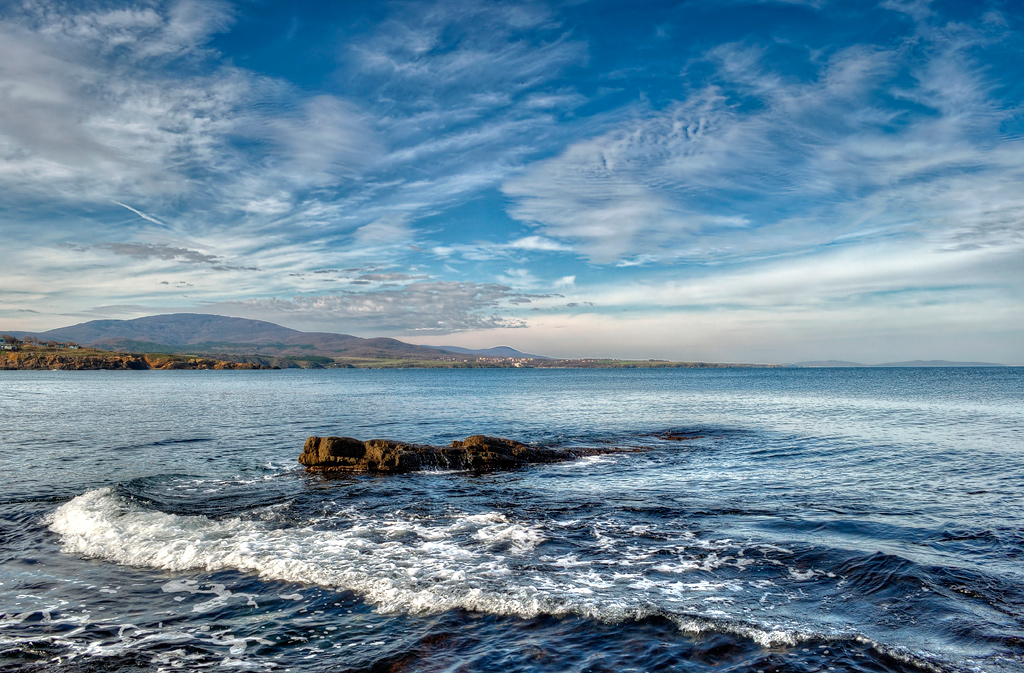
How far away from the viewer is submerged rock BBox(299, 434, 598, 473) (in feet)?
86.3

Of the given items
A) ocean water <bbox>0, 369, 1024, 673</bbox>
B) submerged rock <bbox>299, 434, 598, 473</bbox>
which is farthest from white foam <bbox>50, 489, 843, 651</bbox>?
submerged rock <bbox>299, 434, 598, 473</bbox>

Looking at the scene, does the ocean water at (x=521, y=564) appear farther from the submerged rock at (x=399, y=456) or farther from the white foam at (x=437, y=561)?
the submerged rock at (x=399, y=456)

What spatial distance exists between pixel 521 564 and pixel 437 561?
2.14 m

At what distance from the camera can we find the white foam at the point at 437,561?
35.5ft

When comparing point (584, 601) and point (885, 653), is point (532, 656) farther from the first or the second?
point (885, 653)

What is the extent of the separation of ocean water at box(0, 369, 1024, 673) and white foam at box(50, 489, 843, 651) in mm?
81

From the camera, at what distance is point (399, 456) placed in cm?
2639

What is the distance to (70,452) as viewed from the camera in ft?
97.5

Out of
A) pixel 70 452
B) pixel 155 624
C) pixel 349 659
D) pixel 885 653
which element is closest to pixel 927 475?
pixel 885 653

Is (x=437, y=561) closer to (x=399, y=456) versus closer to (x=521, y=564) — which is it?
(x=521, y=564)

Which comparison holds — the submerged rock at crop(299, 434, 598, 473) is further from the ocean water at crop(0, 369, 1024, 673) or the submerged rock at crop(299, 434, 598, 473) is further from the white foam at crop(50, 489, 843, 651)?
the white foam at crop(50, 489, 843, 651)

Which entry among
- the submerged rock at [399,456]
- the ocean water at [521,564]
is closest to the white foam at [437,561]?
the ocean water at [521,564]

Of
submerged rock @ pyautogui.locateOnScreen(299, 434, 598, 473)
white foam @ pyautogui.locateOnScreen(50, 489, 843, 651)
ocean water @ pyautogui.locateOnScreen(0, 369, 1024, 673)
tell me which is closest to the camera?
ocean water @ pyautogui.locateOnScreen(0, 369, 1024, 673)

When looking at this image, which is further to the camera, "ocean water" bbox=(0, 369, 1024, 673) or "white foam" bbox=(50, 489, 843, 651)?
"white foam" bbox=(50, 489, 843, 651)
